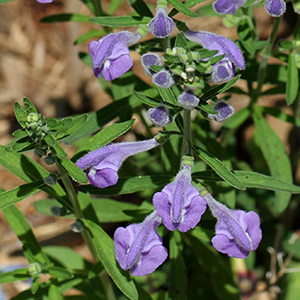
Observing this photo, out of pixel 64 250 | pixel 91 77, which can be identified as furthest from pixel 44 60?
pixel 64 250

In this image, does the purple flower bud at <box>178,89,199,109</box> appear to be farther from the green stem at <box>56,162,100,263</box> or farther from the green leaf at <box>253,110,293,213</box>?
the green leaf at <box>253,110,293,213</box>

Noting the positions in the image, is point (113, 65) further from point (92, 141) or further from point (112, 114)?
point (112, 114)

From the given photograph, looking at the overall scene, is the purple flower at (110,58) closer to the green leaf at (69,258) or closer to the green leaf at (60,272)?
the green leaf at (60,272)

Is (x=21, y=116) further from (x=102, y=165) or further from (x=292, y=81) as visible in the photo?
(x=292, y=81)

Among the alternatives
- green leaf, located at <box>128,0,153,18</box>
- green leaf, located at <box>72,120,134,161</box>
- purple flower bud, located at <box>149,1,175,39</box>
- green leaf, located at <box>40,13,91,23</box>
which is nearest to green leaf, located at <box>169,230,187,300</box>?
green leaf, located at <box>72,120,134,161</box>

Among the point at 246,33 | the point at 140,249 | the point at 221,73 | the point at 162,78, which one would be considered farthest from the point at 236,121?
the point at 140,249

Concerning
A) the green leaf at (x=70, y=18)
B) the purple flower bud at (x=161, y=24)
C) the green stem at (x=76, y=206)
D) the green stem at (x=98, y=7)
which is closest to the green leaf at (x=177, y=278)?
the green stem at (x=76, y=206)
